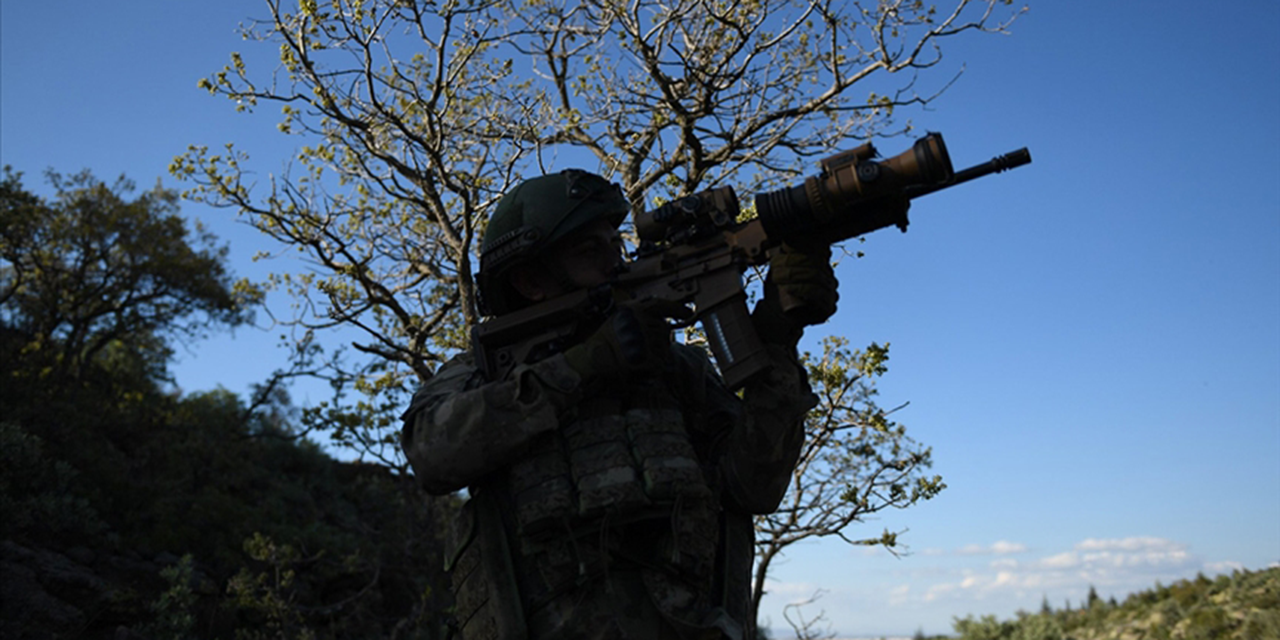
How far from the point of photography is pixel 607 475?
9.46ft

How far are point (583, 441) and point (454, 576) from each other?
601 millimetres

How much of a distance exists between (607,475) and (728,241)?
865mm

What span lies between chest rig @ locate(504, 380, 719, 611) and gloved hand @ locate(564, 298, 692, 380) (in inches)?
7.1

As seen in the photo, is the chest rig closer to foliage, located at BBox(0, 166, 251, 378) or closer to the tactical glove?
the tactical glove

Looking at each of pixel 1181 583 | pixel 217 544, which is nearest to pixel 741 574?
pixel 217 544

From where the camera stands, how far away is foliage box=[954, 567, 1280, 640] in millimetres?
9328

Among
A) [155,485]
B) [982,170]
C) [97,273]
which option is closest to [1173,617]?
[982,170]

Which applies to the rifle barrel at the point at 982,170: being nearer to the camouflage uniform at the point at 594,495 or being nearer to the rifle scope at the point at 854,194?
the rifle scope at the point at 854,194

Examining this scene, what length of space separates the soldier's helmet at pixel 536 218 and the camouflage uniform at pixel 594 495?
17.8 inches

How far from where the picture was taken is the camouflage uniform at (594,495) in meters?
2.86

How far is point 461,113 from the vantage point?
901 cm

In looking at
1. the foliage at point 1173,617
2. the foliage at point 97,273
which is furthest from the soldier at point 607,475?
the foliage at point 97,273

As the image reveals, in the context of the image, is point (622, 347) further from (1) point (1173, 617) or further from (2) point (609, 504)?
(1) point (1173, 617)

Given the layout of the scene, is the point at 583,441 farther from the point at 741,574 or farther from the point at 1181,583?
the point at 1181,583
